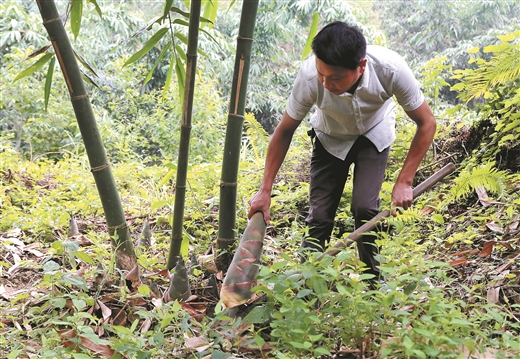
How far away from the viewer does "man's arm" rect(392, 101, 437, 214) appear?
2.21 metres

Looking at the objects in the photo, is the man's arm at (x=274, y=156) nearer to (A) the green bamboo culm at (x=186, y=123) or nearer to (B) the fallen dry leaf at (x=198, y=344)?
(A) the green bamboo culm at (x=186, y=123)

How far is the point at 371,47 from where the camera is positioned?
2.27m

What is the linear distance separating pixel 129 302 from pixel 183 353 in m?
0.49

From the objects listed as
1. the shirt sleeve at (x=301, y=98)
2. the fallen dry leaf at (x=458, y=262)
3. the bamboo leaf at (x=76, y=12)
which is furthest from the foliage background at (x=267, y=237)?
the shirt sleeve at (x=301, y=98)

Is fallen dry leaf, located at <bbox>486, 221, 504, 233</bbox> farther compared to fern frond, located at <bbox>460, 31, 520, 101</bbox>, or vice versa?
fern frond, located at <bbox>460, 31, 520, 101</bbox>

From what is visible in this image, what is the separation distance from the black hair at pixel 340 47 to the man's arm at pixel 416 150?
1.41 feet

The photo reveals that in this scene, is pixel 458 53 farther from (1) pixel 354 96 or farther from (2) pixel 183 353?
(2) pixel 183 353

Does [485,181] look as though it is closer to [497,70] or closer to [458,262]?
[458,262]

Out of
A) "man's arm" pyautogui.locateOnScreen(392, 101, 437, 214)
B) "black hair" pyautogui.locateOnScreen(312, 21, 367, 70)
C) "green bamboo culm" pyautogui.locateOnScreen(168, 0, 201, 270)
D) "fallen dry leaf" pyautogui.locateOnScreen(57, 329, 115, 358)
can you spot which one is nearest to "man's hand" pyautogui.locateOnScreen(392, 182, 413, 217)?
"man's arm" pyautogui.locateOnScreen(392, 101, 437, 214)

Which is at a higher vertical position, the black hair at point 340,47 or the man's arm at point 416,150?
the black hair at point 340,47

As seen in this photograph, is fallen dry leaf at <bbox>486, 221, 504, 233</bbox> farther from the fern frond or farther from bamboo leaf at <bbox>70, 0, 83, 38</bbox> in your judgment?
bamboo leaf at <bbox>70, 0, 83, 38</bbox>

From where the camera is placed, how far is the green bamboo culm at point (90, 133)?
6.77ft

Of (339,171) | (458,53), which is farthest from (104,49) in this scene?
(339,171)

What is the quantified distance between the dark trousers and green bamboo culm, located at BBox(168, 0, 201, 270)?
609mm
